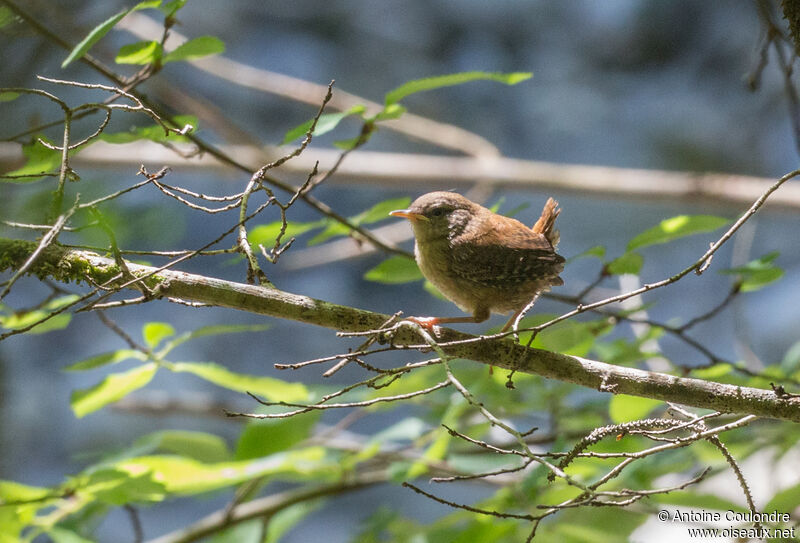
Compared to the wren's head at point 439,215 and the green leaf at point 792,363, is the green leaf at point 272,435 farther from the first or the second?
the green leaf at point 792,363

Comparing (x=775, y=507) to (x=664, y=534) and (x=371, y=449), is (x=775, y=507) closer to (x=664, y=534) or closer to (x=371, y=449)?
(x=371, y=449)

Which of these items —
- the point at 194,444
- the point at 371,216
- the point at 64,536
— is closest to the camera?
the point at 64,536

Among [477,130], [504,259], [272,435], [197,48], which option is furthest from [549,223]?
[477,130]

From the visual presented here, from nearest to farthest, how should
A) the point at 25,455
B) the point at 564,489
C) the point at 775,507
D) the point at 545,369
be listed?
the point at 545,369, the point at 775,507, the point at 564,489, the point at 25,455

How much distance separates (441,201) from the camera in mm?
2273

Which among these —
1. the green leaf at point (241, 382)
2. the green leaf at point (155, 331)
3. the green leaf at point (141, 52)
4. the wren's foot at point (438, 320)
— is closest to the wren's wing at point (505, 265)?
the wren's foot at point (438, 320)

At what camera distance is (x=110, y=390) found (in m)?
1.78

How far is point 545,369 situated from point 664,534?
3.52 meters

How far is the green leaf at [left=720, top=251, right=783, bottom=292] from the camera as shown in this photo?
5.66 ft

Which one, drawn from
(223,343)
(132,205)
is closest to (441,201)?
(132,205)

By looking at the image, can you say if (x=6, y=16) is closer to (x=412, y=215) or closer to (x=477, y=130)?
(x=412, y=215)

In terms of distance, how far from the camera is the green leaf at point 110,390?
175cm

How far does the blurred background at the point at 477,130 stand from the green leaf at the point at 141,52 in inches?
167

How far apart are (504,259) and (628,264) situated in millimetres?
372
